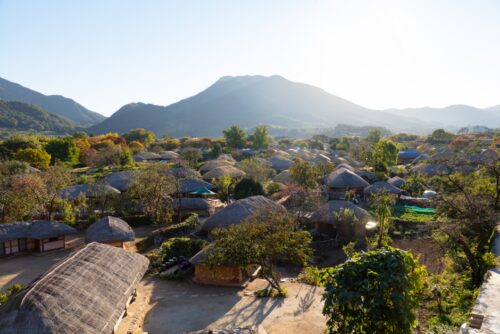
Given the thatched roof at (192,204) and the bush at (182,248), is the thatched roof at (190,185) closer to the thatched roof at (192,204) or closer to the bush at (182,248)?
the thatched roof at (192,204)

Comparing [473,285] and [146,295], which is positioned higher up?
[473,285]

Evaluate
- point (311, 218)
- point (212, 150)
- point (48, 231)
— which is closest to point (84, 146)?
point (212, 150)

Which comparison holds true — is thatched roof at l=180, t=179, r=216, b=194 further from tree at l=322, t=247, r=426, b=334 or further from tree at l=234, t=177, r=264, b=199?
tree at l=322, t=247, r=426, b=334

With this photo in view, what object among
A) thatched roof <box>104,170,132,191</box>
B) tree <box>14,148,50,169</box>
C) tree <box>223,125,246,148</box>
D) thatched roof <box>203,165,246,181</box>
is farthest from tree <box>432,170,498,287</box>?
tree <box>223,125,246,148</box>

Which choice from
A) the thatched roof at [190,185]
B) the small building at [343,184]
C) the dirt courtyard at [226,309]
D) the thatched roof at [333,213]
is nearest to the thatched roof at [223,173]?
the thatched roof at [190,185]

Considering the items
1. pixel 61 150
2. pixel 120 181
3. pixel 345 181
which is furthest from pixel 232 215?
pixel 61 150

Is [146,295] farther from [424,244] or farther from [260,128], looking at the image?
[260,128]

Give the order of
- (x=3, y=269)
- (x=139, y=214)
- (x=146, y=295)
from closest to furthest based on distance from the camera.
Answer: (x=146, y=295) < (x=3, y=269) < (x=139, y=214)
